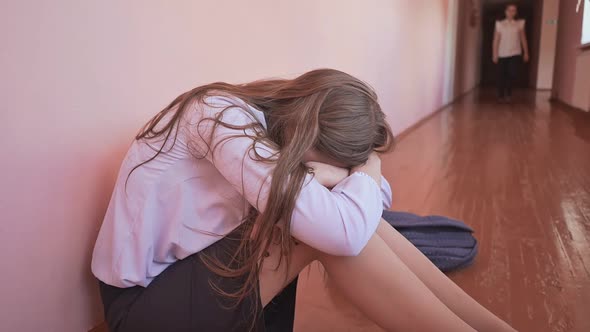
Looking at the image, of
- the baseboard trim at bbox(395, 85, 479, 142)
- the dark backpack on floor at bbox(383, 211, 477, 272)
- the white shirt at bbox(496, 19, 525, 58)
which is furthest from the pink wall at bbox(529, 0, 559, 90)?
the dark backpack on floor at bbox(383, 211, 477, 272)

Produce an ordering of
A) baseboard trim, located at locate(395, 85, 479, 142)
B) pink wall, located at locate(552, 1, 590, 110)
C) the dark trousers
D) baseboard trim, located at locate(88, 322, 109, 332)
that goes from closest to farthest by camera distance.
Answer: baseboard trim, located at locate(88, 322, 109, 332) → baseboard trim, located at locate(395, 85, 479, 142) → pink wall, located at locate(552, 1, 590, 110) → the dark trousers

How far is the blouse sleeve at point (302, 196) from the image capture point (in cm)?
74

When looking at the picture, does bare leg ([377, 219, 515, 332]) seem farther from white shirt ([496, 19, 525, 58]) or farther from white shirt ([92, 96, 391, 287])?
white shirt ([496, 19, 525, 58])

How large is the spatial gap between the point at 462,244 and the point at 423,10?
3517 millimetres

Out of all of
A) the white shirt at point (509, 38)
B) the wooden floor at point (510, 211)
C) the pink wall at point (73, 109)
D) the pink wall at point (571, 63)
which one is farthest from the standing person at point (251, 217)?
the white shirt at point (509, 38)

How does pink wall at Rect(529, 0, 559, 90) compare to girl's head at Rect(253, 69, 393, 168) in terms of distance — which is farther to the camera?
pink wall at Rect(529, 0, 559, 90)

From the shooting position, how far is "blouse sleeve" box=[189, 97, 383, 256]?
29.1 inches

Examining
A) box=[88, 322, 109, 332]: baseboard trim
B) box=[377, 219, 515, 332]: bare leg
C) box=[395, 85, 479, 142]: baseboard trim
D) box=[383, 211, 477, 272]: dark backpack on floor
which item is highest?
box=[377, 219, 515, 332]: bare leg

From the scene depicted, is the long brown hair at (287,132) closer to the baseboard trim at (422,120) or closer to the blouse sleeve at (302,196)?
the blouse sleeve at (302,196)

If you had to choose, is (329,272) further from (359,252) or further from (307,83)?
(307,83)

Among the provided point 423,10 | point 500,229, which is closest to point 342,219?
point 500,229

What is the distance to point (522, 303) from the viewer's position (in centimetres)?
125

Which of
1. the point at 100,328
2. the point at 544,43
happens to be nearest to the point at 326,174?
the point at 100,328

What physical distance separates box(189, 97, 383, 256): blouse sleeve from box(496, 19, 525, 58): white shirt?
644cm
